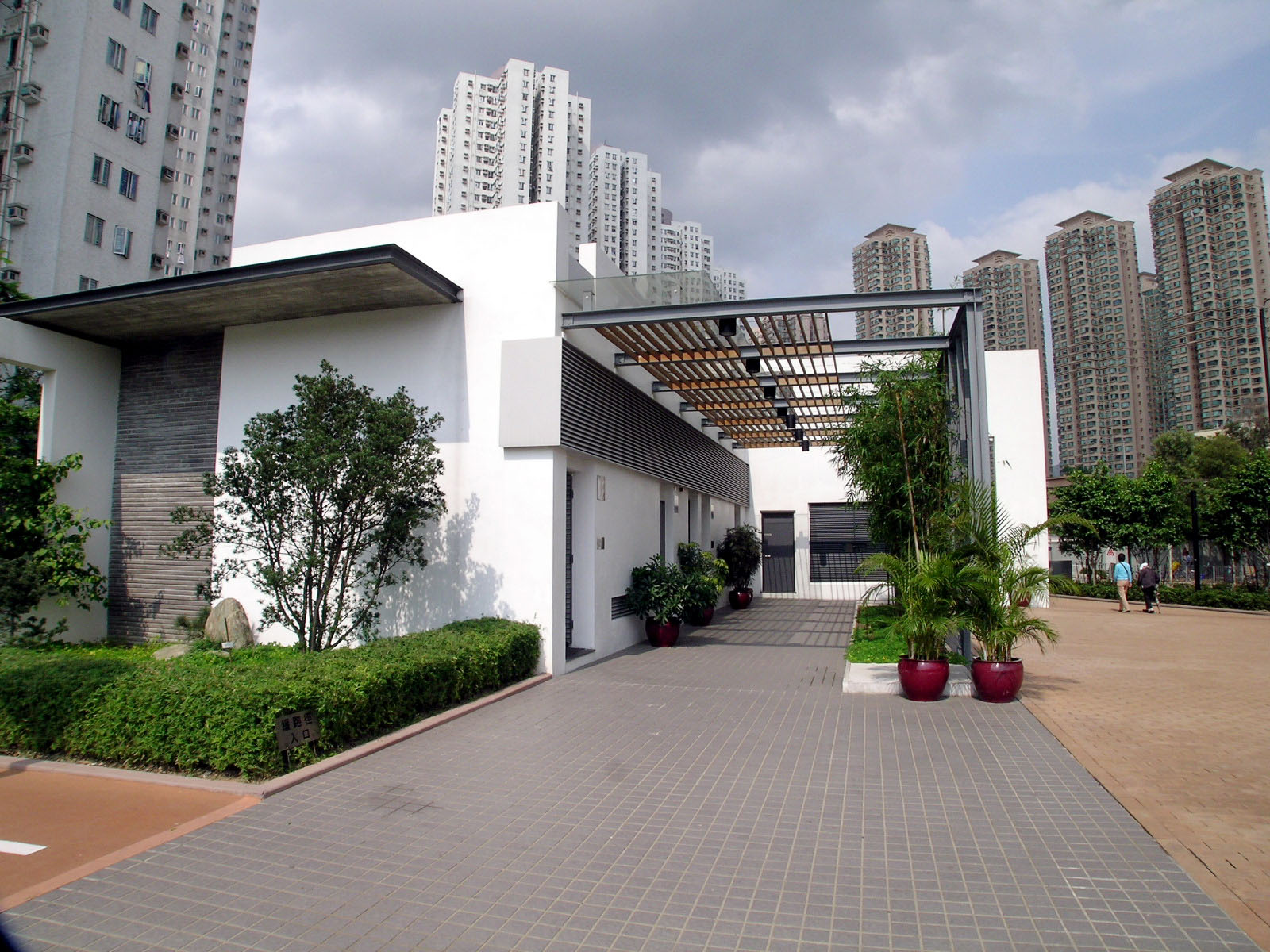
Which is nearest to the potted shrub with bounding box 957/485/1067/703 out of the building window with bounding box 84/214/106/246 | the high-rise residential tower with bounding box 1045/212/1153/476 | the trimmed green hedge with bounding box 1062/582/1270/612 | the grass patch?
the grass patch

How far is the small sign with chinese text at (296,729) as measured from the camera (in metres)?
5.15

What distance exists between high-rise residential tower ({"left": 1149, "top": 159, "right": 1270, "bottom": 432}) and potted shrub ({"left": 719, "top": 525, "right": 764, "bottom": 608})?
33.8m

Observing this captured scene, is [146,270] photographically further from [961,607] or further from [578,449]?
[961,607]

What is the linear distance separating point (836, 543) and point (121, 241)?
26.4m

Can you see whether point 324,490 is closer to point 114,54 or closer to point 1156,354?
point 114,54

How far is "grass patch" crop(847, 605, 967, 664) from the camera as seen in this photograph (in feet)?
29.2

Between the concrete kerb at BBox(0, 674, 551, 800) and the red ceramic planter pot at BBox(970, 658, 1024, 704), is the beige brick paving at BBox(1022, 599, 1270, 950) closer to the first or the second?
the red ceramic planter pot at BBox(970, 658, 1024, 704)

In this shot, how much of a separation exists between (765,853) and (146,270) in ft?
101

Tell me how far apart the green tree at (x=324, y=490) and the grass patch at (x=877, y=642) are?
213 inches

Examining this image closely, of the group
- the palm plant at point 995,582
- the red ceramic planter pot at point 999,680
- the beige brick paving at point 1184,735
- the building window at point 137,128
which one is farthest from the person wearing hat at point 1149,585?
the building window at point 137,128

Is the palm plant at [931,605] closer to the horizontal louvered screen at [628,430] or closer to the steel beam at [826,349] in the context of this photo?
the steel beam at [826,349]

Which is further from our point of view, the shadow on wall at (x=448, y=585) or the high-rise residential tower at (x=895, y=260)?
the high-rise residential tower at (x=895, y=260)

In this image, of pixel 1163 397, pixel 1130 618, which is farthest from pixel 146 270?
pixel 1163 397

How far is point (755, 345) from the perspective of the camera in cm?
1039
